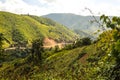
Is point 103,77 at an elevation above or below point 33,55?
above

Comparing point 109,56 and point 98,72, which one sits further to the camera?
point 98,72

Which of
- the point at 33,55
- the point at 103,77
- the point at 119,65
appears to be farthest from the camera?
the point at 33,55

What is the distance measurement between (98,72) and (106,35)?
1.91m

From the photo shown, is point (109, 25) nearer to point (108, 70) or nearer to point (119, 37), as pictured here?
point (119, 37)

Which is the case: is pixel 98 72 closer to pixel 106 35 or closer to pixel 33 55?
pixel 106 35

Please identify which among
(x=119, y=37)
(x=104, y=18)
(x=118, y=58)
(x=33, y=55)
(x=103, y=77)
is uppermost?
(x=104, y=18)

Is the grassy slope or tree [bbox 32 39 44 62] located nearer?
the grassy slope

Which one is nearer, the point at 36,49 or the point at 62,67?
the point at 62,67

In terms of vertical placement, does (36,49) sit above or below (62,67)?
below

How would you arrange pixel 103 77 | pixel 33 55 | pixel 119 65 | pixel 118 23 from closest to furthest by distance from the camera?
pixel 118 23, pixel 119 65, pixel 103 77, pixel 33 55

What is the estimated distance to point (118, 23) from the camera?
780cm

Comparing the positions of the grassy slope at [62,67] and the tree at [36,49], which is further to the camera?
the tree at [36,49]

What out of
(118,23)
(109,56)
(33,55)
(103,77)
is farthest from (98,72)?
(33,55)

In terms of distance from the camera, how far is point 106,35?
812cm
